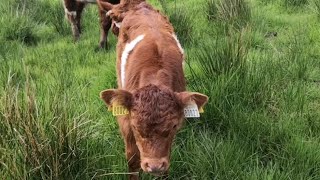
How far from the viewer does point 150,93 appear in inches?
127

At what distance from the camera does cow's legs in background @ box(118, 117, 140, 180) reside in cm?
355

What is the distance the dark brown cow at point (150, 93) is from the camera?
3135 millimetres

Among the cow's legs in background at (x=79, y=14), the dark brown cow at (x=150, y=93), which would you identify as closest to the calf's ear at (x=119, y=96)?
the dark brown cow at (x=150, y=93)

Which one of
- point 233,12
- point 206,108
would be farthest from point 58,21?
point 206,108

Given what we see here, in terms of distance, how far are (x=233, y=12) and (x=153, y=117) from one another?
370 centimetres

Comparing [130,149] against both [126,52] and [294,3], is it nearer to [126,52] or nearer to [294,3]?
[126,52]

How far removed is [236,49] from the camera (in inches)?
185

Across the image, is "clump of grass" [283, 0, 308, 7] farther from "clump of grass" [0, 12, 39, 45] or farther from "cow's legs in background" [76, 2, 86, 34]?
"clump of grass" [0, 12, 39, 45]

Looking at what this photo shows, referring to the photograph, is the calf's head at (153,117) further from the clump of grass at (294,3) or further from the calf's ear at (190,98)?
the clump of grass at (294,3)

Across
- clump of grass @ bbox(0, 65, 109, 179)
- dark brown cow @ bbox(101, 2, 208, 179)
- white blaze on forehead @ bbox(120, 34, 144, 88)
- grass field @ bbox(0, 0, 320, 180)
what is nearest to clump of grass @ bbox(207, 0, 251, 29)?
grass field @ bbox(0, 0, 320, 180)

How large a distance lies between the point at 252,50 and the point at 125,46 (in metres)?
1.98

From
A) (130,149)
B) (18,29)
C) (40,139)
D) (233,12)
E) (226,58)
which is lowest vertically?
(130,149)

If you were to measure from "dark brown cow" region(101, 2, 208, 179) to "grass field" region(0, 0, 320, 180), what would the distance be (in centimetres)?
33

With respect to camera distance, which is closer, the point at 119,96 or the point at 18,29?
the point at 119,96
